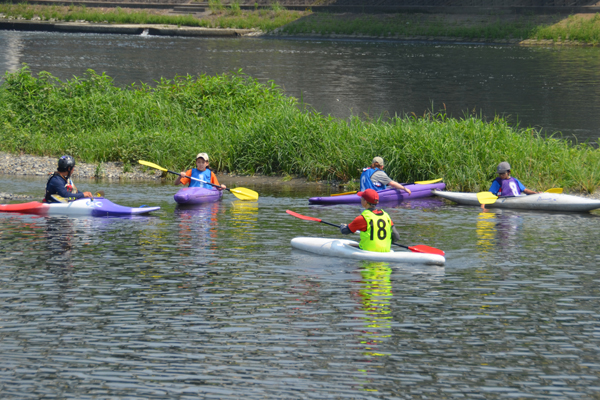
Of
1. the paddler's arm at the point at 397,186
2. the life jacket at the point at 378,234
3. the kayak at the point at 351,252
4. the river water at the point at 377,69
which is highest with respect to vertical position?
the river water at the point at 377,69

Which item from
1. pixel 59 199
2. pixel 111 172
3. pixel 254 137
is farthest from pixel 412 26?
pixel 59 199

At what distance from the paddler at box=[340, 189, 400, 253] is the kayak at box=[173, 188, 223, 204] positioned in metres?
4.56

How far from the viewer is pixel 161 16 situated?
69.2 meters

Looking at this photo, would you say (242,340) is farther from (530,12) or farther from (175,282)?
(530,12)

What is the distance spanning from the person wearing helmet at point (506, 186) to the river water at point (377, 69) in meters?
6.86

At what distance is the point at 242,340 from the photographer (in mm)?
7168

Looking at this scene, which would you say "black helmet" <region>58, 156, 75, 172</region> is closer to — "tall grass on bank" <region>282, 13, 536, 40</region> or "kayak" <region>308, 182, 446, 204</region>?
"kayak" <region>308, 182, 446, 204</region>

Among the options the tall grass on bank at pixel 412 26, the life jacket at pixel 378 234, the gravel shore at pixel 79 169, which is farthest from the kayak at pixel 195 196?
the tall grass on bank at pixel 412 26

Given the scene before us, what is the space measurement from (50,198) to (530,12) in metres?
49.8

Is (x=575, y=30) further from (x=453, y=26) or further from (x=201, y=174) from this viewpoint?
(x=201, y=174)

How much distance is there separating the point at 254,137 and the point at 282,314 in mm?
10416

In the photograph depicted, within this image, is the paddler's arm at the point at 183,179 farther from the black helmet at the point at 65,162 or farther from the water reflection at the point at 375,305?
the water reflection at the point at 375,305

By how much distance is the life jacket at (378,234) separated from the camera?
33.4 feet

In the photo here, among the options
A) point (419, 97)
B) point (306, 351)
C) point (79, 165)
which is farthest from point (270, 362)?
point (419, 97)
